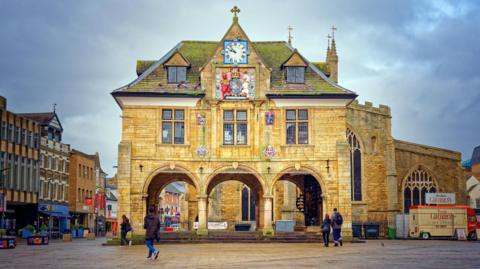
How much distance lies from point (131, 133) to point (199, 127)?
384cm

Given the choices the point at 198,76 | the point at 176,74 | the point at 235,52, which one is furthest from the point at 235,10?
the point at 176,74

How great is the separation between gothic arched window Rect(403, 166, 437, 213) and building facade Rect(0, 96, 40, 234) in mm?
31895

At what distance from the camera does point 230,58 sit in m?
39.6

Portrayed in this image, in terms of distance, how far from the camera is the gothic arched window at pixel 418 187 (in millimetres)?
59062

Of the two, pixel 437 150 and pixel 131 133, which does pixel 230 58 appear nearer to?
pixel 131 133

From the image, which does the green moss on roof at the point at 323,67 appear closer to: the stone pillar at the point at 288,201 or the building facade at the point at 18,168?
the stone pillar at the point at 288,201

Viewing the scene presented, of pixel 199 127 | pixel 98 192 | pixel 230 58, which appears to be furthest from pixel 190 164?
pixel 98 192

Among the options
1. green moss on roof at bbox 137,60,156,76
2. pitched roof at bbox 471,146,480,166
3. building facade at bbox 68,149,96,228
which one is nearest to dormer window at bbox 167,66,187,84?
green moss on roof at bbox 137,60,156,76

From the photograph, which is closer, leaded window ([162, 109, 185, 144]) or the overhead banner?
leaded window ([162, 109, 185, 144])

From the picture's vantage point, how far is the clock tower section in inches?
1548

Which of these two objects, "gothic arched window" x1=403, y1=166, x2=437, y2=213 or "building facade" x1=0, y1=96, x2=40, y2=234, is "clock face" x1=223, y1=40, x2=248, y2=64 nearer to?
"building facade" x1=0, y1=96, x2=40, y2=234

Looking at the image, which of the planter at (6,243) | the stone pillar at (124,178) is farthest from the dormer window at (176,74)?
the planter at (6,243)

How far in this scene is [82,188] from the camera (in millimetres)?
72875

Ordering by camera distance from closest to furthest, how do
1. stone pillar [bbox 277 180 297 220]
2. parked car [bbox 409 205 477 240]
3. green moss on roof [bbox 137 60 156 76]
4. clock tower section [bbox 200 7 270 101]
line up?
clock tower section [bbox 200 7 270 101]
green moss on roof [bbox 137 60 156 76]
parked car [bbox 409 205 477 240]
stone pillar [bbox 277 180 297 220]
